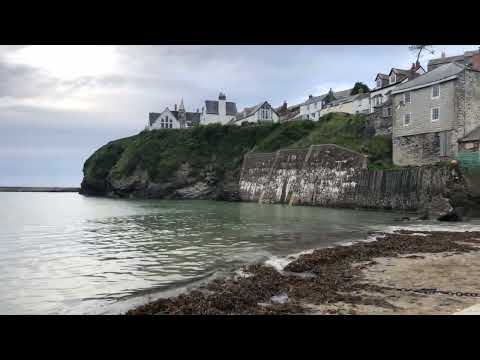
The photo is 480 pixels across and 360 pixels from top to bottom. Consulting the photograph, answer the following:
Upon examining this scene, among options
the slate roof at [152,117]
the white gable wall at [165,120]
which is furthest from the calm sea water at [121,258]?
the slate roof at [152,117]

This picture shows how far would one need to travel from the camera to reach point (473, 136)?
3844 centimetres

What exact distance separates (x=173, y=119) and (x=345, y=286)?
10972 centimetres

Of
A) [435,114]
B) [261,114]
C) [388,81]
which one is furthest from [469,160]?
[261,114]

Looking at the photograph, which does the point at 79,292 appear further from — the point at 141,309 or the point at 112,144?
the point at 112,144

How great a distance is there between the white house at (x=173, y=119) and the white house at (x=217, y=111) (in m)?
10.3

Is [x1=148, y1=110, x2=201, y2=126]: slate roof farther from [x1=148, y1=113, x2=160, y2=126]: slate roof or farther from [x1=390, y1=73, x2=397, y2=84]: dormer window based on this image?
[x1=390, y1=73, x2=397, y2=84]: dormer window

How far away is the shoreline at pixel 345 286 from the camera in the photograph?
8.20 meters

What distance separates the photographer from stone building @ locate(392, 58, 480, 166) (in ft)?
130

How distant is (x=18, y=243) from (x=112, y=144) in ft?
310

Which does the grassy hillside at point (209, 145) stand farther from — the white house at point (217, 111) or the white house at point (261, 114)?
the white house at point (217, 111)

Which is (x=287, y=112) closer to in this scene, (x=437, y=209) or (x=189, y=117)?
(x=189, y=117)
